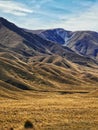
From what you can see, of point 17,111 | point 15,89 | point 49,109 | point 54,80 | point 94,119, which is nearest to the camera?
point 94,119

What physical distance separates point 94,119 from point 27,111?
12.9 metres

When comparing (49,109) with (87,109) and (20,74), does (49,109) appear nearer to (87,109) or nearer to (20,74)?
(87,109)

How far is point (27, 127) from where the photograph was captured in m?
45.8

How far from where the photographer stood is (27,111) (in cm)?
5984

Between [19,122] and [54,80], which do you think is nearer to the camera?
[19,122]

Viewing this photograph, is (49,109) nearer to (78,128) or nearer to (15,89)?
(78,128)

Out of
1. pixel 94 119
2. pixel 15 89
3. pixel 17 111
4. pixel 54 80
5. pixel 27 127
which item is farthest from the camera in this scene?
pixel 54 80

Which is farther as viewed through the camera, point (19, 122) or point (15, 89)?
point (15, 89)

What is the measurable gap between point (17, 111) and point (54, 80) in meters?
114

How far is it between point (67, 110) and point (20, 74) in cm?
9345

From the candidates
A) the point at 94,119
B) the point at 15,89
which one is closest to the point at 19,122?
the point at 94,119

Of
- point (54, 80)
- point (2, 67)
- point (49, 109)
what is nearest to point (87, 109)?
point (49, 109)

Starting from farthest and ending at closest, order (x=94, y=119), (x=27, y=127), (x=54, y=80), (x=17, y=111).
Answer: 1. (x=54, y=80)
2. (x=17, y=111)
3. (x=94, y=119)
4. (x=27, y=127)

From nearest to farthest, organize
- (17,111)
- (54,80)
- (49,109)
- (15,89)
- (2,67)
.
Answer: (17,111), (49,109), (15,89), (2,67), (54,80)
